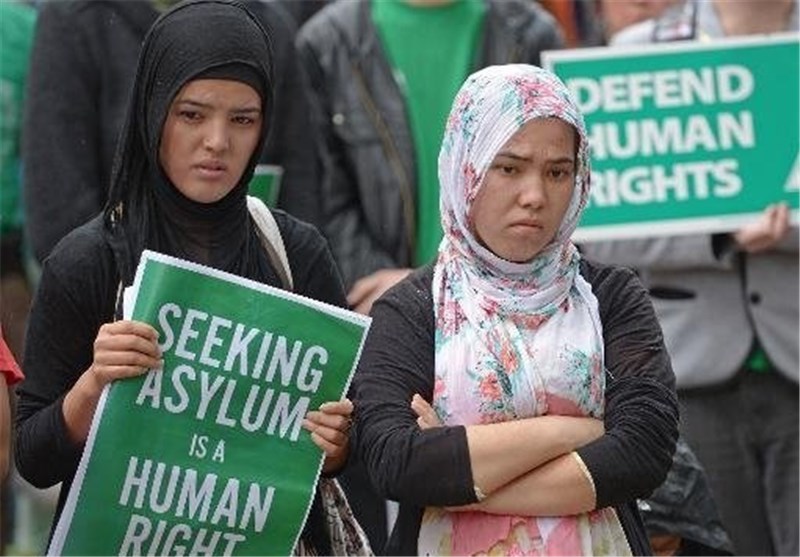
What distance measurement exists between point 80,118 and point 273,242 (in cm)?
187

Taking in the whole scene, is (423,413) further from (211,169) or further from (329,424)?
(211,169)

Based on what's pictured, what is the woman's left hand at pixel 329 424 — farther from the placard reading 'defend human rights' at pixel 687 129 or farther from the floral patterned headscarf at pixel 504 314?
the placard reading 'defend human rights' at pixel 687 129

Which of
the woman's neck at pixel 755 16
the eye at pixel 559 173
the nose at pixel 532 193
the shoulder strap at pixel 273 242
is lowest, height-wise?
the shoulder strap at pixel 273 242

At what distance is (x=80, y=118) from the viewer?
21.9 ft

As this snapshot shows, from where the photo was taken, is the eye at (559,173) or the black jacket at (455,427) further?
the eye at (559,173)

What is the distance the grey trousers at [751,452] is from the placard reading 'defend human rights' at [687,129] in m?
0.50

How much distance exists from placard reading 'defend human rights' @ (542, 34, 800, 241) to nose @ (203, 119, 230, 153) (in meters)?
2.20

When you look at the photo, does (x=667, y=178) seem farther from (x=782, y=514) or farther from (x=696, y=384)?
(x=782, y=514)

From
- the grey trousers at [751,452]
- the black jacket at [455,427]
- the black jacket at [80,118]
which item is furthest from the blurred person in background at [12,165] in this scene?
the black jacket at [455,427]

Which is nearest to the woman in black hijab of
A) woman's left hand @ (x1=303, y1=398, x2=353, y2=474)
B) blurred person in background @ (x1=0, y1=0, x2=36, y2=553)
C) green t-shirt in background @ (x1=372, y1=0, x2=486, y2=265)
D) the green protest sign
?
woman's left hand @ (x1=303, y1=398, x2=353, y2=474)

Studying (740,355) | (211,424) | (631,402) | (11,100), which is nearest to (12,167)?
(11,100)

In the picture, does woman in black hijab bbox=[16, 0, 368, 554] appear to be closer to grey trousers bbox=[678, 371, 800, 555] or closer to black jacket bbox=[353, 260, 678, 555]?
black jacket bbox=[353, 260, 678, 555]

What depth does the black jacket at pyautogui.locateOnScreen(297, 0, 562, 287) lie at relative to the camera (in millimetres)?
7023

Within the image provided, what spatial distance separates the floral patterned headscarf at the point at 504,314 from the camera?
15.6 ft
